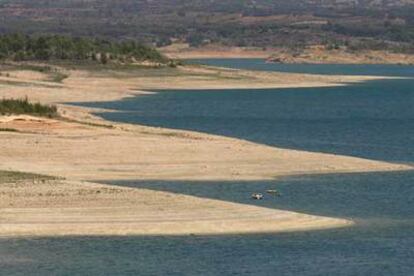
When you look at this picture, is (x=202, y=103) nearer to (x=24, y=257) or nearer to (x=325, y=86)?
(x=325, y=86)

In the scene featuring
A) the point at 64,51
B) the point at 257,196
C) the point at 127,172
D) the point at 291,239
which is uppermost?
the point at 291,239

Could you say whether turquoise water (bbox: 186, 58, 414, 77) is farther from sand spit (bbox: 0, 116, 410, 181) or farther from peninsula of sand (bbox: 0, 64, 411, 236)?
sand spit (bbox: 0, 116, 410, 181)

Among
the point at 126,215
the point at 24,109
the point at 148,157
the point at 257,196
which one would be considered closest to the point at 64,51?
the point at 24,109

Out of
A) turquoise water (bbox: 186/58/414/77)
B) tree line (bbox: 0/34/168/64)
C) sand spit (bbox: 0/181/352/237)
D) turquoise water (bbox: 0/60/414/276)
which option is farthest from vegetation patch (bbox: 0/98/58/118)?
turquoise water (bbox: 186/58/414/77)

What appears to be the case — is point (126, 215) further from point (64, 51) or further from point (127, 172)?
point (64, 51)

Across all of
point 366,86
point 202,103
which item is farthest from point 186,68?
point 202,103

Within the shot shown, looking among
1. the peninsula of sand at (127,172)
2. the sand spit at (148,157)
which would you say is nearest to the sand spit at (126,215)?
the peninsula of sand at (127,172)
